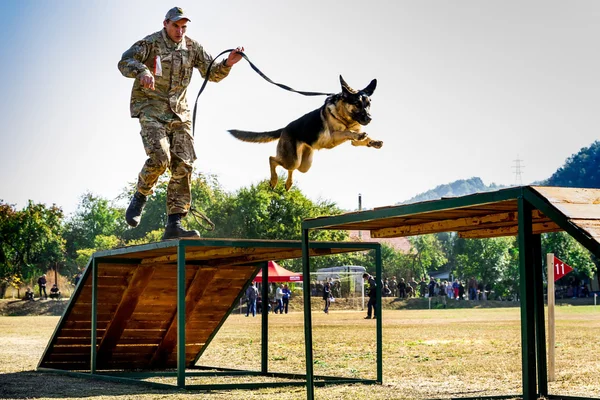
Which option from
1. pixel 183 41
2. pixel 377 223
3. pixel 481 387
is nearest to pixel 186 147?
pixel 183 41

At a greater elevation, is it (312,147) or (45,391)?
(312,147)

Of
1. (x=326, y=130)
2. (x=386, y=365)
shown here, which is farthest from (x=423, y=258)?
(x=326, y=130)

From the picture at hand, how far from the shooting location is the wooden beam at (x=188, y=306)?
42.2 ft

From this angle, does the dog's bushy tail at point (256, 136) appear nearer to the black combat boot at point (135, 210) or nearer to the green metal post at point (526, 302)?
the black combat boot at point (135, 210)

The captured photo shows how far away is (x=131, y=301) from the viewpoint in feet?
42.6

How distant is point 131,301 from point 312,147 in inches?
181

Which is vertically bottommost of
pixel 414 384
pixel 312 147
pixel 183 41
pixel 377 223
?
pixel 414 384

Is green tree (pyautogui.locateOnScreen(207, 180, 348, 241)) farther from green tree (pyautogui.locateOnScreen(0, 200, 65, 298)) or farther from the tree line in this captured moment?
green tree (pyautogui.locateOnScreen(0, 200, 65, 298))

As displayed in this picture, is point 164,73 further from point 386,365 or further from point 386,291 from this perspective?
point 386,291

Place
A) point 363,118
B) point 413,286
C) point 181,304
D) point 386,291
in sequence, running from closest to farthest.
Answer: point 363,118, point 181,304, point 386,291, point 413,286

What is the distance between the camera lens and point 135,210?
11.1m

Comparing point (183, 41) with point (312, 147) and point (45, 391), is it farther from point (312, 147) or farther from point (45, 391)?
point (45, 391)

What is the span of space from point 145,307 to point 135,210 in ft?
8.23

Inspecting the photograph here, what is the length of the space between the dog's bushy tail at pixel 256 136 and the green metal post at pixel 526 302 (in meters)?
5.13
